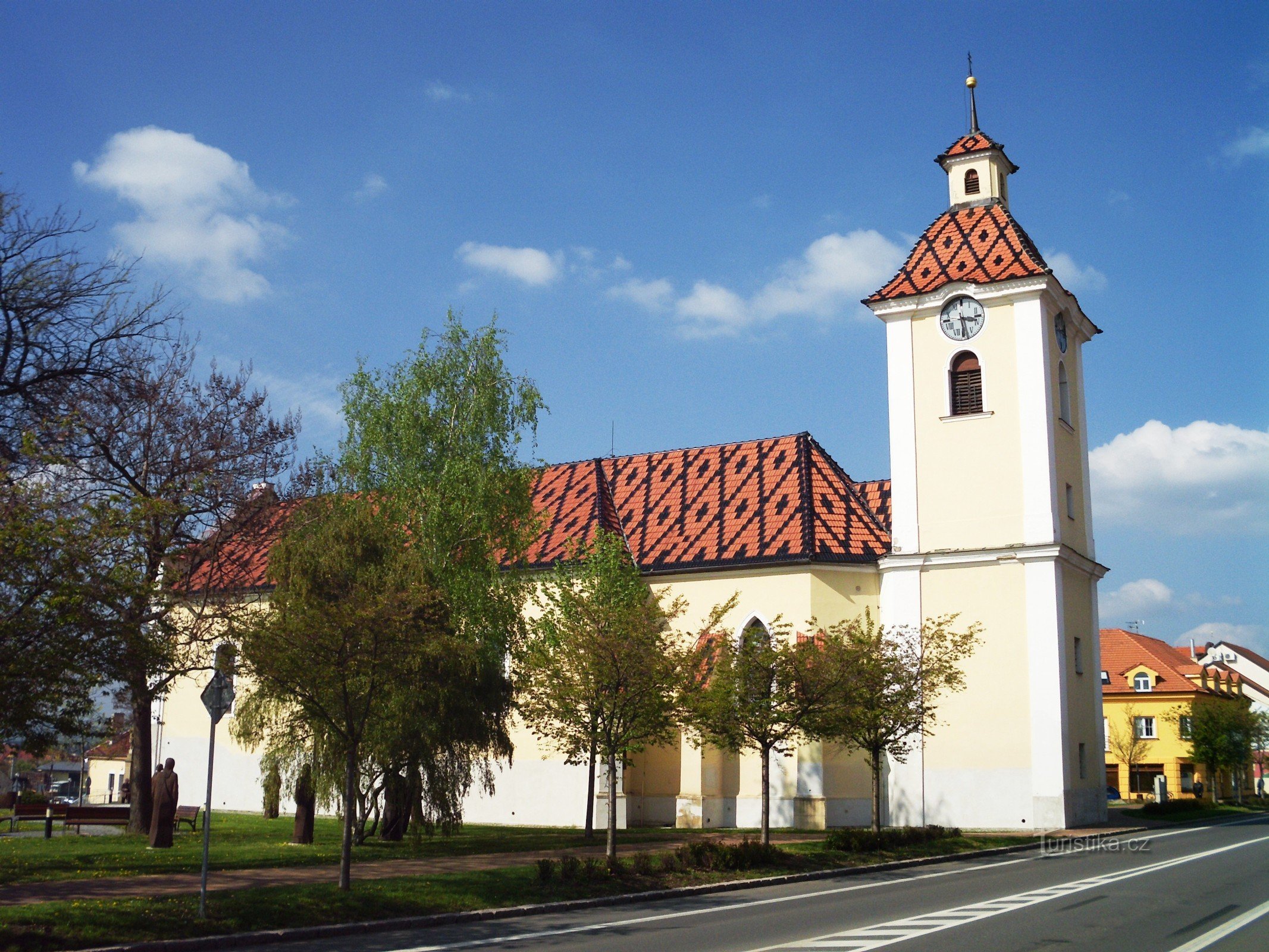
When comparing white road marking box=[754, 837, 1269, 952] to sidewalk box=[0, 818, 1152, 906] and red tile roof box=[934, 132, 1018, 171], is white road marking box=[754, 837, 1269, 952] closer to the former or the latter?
sidewalk box=[0, 818, 1152, 906]

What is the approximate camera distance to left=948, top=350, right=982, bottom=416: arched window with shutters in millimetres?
36531

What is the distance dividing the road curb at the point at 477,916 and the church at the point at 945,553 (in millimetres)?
8565

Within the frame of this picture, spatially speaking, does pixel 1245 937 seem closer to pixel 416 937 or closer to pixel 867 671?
pixel 416 937

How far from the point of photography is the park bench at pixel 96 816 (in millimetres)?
27656

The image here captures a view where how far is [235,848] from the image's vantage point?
24.0 m

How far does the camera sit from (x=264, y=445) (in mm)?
31266

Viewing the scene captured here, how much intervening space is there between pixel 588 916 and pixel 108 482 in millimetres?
18056

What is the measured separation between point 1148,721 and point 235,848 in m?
65.6

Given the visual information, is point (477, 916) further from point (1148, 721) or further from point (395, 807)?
point (1148, 721)

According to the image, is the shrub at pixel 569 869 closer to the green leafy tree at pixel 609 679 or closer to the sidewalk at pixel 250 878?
the green leafy tree at pixel 609 679

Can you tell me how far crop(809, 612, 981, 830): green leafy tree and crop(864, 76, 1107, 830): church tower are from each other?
316 cm

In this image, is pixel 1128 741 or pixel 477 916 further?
pixel 1128 741

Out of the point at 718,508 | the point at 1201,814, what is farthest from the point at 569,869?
the point at 1201,814

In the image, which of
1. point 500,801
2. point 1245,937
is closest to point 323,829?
point 500,801
